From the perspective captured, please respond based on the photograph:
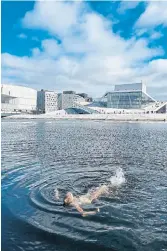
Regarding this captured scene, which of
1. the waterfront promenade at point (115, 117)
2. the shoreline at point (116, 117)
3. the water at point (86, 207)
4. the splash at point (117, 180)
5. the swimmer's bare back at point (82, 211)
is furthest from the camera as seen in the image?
the waterfront promenade at point (115, 117)

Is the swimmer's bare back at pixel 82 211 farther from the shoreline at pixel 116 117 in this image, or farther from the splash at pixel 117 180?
the shoreline at pixel 116 117

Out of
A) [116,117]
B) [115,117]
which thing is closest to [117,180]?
[116,117]

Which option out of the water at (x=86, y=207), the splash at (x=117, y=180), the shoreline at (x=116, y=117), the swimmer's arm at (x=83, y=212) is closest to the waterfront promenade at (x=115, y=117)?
the shoreline at (x=116, y=117)

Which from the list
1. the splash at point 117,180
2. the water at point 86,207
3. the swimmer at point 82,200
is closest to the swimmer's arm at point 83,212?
the swimmer at point 82,200

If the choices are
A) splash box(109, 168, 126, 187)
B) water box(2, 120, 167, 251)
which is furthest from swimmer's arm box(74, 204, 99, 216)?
splash box(109, 168, 126, 187)

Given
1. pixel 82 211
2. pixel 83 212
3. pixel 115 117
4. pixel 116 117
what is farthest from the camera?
pixel 115 117

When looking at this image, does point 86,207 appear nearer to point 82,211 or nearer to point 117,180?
point 82,211

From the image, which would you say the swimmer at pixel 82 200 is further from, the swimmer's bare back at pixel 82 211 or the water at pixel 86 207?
the water at pixel 86 207

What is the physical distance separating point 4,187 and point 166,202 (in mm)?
9231

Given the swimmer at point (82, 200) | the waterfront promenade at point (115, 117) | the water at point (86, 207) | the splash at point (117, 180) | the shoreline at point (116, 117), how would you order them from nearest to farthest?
the water at point (86, 207)
the swimmer at point (82, 200)
the splash at point (117, 180)
the shoreline at point (116, 117)
the waterfront promenade at point (115, 117)

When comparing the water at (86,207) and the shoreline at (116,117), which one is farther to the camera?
the shoreline at (116,117)

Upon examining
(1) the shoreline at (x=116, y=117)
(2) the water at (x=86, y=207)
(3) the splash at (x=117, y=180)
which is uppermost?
(1) the shoreline at (x=116, y=117)

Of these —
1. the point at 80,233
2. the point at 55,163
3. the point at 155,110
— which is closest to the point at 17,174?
the point at 55,163

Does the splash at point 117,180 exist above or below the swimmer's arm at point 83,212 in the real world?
above
